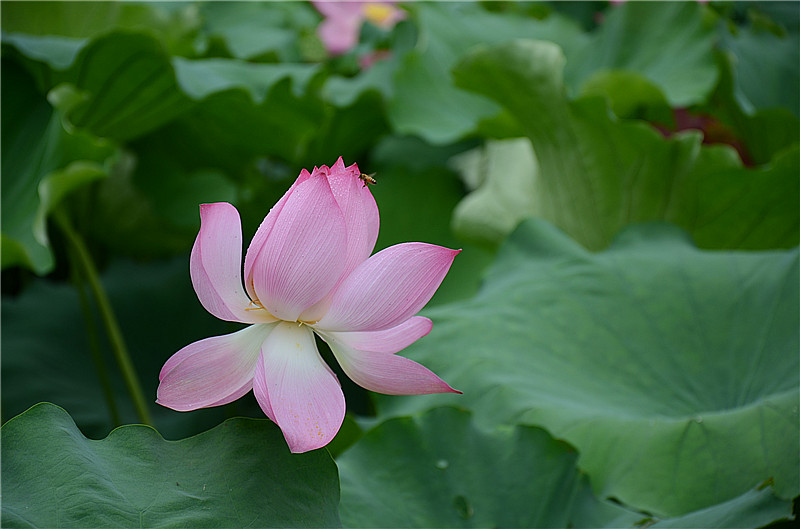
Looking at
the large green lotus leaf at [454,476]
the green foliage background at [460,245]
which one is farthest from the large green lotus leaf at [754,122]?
the large green lotus leaf at [454,476]

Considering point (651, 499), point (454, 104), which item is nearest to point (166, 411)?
point (454, 104)

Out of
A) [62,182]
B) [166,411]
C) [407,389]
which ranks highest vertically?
[407,389]

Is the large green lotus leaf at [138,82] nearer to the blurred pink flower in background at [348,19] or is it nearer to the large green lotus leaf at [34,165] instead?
the large green lotus leaf at [34,165]

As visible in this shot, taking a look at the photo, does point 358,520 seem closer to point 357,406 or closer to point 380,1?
point 357,406

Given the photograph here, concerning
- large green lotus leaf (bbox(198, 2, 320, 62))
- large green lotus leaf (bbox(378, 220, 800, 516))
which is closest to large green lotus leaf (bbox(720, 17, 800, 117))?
large green lotus leaf (bbox(378, 220, 800, 516))

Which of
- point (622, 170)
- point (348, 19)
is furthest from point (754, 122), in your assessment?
point (348, 19)

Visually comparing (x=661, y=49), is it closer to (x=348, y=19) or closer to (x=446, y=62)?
(x=446, y=62)
